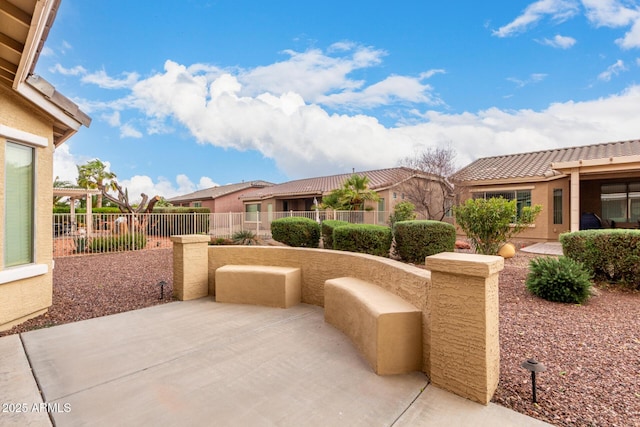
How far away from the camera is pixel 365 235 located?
8992 millimetres

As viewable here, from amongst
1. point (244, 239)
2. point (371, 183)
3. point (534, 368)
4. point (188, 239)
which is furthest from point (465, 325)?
point (371, 183)

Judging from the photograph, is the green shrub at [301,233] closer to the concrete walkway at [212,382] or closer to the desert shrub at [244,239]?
the desert shrub at [244,239]

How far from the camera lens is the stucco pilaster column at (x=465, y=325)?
2691mm

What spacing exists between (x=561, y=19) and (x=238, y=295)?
1381cm

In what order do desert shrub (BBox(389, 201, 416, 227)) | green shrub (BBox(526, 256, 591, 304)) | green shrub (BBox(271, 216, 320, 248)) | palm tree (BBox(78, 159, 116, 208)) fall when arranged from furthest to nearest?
palm tree (BBox(78, 159, 116, 208)), desert shrub (BBox(389, 201, 416, 227)), green shrub (BBox(271, 216, 320, 248)), green shrub (BBox(526, 256, 591, 304))

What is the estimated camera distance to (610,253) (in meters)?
6.80

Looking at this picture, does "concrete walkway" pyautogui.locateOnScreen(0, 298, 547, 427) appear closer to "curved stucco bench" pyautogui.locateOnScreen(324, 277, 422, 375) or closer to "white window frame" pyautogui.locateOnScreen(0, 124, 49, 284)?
"curved stucco bench" pyautogui.locateOnScreen(324, 277, 422, 375)

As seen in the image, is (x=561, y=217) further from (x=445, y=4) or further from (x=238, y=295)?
(x=238, y=295)

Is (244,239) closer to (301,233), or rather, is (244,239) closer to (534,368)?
(301,233)

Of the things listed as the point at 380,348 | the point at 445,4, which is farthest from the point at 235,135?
the point at 380,348

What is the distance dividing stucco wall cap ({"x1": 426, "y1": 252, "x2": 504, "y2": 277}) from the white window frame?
5857mm

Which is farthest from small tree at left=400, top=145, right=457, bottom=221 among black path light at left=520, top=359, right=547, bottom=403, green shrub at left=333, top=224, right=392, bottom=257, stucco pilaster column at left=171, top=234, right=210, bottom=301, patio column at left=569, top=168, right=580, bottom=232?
black path light at left=520, top=359, right=547, bottom=403

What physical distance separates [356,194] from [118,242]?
12651 millimetres

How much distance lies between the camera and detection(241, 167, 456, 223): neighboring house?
63.5 feet
